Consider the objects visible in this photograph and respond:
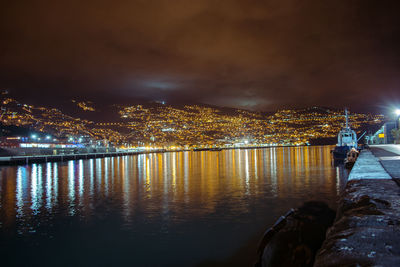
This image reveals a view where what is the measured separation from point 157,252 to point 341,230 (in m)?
5.65

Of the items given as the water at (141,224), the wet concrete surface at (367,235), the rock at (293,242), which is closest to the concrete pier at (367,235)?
the wet concrete surface at (367,235)

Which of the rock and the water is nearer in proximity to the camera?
the rock

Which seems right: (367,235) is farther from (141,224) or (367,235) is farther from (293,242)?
(141,224)

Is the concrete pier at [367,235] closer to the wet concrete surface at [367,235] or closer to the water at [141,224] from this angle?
the wet concrete surface at [367,235]

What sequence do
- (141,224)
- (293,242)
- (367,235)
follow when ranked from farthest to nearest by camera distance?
(141,224) < (293,242) < (367,235)

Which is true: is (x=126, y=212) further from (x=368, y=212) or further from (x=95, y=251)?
(x=368, y=212)

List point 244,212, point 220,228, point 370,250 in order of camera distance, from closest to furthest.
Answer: point 370,250, point 220,228, point 244,212

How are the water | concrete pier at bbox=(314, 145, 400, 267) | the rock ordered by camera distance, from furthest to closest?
the water
the rock
concrete pier at bbox=(314, 145, 400, 267)

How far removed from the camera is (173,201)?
1686 centimetres

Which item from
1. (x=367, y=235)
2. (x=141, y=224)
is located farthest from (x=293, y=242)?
(x=141, y=224)

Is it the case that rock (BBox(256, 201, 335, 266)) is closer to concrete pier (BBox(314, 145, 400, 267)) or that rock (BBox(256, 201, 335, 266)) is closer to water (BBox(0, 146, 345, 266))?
concrete pier (BBox(314, 145, 400, 267))

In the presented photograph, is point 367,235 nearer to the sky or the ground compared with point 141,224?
nearer to the sky

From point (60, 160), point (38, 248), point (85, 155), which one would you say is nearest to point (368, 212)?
point (38, 248)

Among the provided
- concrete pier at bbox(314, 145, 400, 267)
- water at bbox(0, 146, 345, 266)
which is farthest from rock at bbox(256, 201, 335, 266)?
water at bbox(0, 146, 345, 266)
